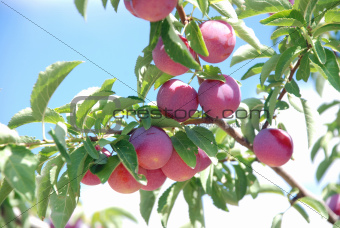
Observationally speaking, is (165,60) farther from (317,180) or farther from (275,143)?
(317,180)

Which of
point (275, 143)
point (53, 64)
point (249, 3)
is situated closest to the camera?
point (53, 64)

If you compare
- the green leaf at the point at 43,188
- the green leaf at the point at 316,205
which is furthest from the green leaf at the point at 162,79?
the green leaf at the point at 316,205

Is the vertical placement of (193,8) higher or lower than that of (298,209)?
higher

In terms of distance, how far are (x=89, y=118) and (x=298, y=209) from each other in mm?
935

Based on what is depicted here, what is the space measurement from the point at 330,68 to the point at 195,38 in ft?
1.40

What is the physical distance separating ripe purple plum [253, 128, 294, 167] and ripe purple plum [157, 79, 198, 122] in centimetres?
36

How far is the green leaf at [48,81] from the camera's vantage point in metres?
0.82

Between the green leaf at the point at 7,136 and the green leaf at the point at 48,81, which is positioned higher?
the green leaf at the point at 48,81

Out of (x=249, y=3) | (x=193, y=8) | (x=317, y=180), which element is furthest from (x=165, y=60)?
(x=317, y=180)

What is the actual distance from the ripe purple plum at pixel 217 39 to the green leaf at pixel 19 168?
19.7 inches

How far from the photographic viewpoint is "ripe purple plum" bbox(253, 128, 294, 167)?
50.8 inches

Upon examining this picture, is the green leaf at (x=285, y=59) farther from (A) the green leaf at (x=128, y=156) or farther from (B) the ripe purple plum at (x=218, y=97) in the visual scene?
(A) the green leaf at (x=128, y=156)

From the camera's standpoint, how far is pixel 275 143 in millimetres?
1297

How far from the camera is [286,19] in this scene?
1.04 meters
